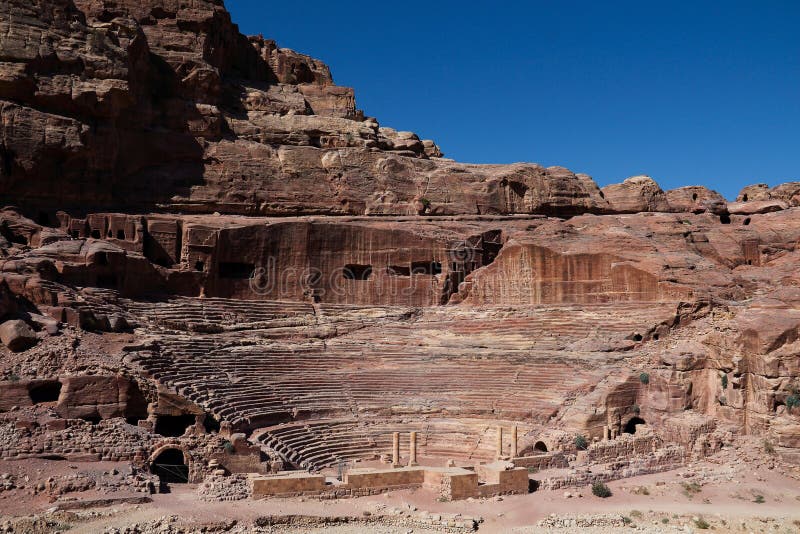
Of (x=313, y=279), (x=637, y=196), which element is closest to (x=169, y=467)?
(x=313, y=279)

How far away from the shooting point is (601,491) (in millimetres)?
22047

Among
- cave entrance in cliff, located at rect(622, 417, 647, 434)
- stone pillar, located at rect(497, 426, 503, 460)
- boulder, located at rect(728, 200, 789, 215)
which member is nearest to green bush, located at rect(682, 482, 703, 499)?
cave entrance in cliff, located at rect(622, 417, 647, 434)

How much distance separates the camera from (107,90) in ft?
120

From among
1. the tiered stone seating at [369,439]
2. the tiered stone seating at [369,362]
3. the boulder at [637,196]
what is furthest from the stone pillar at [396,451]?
the boulder at [637,196]

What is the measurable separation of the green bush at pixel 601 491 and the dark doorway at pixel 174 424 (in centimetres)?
1232

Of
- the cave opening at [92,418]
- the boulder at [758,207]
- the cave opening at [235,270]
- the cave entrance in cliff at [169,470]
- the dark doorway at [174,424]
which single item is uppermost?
the boulder at [758,207]

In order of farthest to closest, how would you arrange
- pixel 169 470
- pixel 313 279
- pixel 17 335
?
pixel 313 279
pixel 17 335
pixel 169 470

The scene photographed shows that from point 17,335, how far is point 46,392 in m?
1.99

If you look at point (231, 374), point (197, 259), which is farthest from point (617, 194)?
point (231, 374)

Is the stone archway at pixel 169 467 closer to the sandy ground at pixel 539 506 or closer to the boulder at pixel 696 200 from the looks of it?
the sandy ground at pixel 539 506

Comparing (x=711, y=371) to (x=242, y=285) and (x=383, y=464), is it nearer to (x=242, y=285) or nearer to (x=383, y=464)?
(x=383, y=464)

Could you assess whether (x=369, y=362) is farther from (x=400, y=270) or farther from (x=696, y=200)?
(x=696, y=200)

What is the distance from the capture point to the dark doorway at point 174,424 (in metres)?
23.8

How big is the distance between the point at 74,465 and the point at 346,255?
18.6 meters
